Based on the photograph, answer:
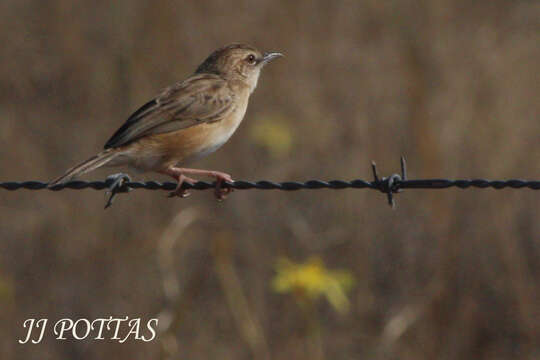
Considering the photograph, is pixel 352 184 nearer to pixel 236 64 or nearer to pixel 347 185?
pixel 347 185

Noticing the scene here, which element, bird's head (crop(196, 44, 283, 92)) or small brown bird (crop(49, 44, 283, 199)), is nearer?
small brown bird (crop(49, 44, 283, 199))

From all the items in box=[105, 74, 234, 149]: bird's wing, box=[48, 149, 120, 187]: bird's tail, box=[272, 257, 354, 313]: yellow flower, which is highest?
box=[105, 74, 234, 149]: bird's wing

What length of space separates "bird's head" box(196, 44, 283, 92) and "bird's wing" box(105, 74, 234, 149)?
0.45m

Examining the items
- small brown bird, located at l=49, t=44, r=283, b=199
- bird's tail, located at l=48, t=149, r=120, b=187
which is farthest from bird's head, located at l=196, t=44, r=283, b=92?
bird's tail, located at l=48, t=149, r=120, b=187

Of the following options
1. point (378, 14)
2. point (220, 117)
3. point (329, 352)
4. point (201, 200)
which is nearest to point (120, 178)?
point (220, 117)

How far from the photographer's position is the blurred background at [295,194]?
984 centimetres

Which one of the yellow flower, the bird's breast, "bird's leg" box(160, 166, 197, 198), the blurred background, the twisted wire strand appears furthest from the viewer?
the blurred background

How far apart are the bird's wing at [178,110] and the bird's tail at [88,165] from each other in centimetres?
9

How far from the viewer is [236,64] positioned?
8164 millimetres

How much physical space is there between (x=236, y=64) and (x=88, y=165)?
2176 mm

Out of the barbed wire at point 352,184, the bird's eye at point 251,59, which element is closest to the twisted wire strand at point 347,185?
the barbed wire at point 352,184

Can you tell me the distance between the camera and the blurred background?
9.84 metres

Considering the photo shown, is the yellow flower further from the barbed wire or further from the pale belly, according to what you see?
the barbed wire

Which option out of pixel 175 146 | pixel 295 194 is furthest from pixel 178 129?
pixel 295 194
